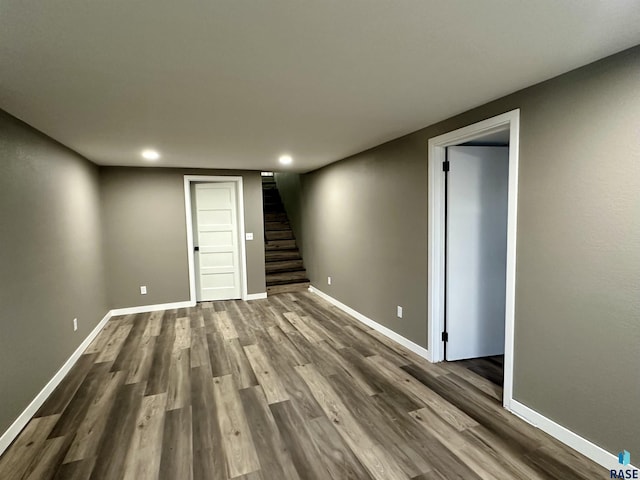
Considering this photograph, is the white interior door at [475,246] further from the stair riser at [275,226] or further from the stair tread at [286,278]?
the stair riser at [275,226]

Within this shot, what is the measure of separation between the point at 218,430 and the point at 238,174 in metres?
4.14

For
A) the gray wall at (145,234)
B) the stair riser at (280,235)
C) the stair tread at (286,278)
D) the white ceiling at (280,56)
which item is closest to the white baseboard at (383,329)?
the stair tread at (286,278)

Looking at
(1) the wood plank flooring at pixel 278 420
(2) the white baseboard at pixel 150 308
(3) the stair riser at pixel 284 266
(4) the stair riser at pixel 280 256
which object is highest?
(4) the stair riser at pixel 280 256

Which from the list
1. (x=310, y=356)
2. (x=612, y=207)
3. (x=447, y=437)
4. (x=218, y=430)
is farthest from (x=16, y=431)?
(x=612, y=207)

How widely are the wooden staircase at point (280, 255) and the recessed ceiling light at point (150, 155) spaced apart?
2.90 meters

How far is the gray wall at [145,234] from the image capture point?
15.9 ft

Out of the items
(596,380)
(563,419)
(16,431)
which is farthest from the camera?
(16,431)

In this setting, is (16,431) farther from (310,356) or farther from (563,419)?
(563,419)

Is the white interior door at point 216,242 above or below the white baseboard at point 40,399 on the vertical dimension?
above

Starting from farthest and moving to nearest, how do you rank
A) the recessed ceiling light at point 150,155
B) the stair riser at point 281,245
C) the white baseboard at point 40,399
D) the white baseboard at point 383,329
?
the stair riser at point 281,245 → the recessed ceiling light at point 150,155 → the white baseboard at point 383,329 → the white baseboard at point 40,399

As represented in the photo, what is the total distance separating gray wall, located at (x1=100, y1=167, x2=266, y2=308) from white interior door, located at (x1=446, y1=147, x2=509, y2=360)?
3.83 meters

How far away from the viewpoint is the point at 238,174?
18.2 ft

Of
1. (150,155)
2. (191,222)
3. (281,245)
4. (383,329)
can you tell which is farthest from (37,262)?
(281,245)

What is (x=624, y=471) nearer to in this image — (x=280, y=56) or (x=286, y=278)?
(x=280, y=56)
